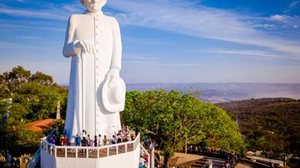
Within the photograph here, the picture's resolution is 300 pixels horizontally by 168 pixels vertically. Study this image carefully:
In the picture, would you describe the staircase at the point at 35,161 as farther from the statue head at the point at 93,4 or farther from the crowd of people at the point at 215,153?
the crowd of people at the point at 215,153

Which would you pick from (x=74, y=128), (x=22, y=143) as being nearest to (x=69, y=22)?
(x=74, y=128)

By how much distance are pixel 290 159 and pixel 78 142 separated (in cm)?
2086

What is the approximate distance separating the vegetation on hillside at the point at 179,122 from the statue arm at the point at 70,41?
10583 mm

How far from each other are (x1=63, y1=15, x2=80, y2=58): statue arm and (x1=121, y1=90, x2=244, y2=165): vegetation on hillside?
417 inches

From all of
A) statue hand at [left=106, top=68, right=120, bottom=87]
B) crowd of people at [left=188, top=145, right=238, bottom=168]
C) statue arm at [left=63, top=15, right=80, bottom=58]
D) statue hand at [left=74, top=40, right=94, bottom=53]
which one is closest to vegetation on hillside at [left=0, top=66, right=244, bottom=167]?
crowd of people at [left=188, top=145, right=238, bottom=168]

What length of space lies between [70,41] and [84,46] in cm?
128

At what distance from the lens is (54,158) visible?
1560cm

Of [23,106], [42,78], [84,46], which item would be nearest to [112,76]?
[84,46]

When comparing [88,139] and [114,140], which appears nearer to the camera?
[88,139]

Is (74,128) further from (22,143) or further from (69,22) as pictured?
(22,143)

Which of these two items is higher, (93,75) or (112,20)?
(112,20)

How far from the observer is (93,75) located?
1759 centimetres

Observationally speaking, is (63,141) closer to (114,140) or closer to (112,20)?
(114,140)

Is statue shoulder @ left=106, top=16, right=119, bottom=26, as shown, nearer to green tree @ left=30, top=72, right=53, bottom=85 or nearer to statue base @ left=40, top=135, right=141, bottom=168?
→ statue base @ left=40, top=135, right=141, bottom=168
